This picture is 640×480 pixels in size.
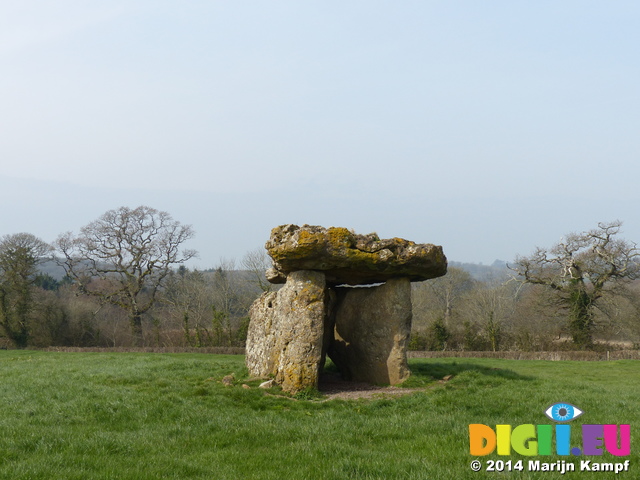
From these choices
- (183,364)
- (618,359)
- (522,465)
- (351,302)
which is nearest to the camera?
(522,465)

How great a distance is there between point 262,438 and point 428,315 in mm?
47749

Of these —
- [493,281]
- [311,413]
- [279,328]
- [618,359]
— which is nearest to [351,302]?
[279,328]

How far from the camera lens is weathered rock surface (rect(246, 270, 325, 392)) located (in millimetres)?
13148

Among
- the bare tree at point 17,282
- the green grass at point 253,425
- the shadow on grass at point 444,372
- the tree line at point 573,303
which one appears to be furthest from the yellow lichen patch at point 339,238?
the bare tree at point 17,282

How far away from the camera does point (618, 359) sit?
3183cm

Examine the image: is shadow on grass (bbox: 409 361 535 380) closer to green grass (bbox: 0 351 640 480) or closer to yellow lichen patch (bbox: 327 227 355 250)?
green grass (bbox: 0 351 640 480)

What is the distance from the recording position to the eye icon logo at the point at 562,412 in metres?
10.1

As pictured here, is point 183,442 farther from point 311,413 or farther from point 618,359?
point 618,359

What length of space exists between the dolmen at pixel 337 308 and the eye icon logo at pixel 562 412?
14.7 feet

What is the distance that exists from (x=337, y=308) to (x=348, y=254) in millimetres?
3303

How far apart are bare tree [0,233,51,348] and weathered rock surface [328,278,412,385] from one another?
3262 cm

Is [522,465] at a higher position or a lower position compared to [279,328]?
lower

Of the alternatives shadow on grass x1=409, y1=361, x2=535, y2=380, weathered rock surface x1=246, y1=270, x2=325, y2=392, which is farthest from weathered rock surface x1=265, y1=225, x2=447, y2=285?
shadow on grass x1=409, y1=361, x2=535, y2=380

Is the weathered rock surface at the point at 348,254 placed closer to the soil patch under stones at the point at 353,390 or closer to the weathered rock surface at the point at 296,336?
the weathered rock surface at the point at 296,336
